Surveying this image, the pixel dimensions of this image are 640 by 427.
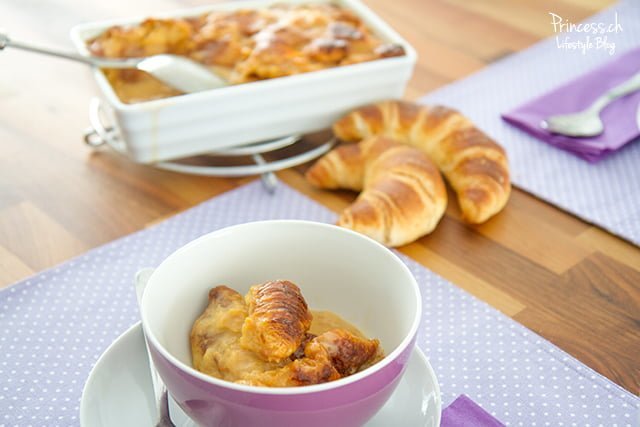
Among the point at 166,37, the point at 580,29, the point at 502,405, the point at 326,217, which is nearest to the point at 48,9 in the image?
the point at 166,37

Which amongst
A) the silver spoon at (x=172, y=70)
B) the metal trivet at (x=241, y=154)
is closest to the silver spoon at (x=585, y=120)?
the metal trivet at (x=241, y=154)

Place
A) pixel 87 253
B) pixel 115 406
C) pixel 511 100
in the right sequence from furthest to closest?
pixel 511 100 → pixel 87 253 → pixel 115 406

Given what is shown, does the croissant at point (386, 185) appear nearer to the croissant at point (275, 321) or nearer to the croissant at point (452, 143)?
the croissant at point (452, 143)

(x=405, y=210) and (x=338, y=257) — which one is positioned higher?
(x=338, y=257)

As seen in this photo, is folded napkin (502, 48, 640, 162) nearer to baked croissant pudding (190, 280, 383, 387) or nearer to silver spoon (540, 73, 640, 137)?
silver spoon (540, 73, 640, 137)

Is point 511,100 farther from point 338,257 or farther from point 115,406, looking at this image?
point 115,406

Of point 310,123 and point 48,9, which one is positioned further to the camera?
point 48,9

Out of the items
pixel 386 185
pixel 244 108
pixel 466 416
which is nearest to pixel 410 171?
pixel 386 185
